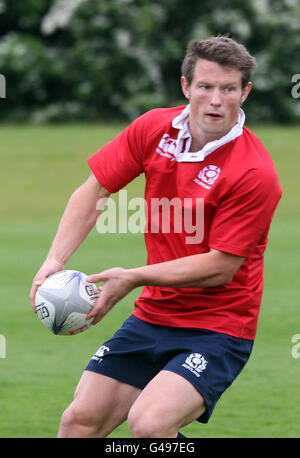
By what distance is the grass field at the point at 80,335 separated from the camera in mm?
7168

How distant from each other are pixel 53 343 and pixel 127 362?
429 centimetres

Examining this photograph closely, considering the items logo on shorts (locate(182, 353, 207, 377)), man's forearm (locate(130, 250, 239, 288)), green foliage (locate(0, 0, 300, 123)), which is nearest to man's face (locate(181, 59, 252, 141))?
man's forearm (locate(130, 250, 239, 288))

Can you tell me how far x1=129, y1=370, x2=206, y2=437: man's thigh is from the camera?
4.82 m

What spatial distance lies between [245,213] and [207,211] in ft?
0.69

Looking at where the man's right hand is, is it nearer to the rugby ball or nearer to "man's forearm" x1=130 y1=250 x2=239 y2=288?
the rugby ball

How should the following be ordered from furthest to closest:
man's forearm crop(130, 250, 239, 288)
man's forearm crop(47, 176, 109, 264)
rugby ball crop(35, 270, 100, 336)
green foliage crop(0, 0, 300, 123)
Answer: green foliage crop(0, 0, 300, 123), man's forearm crop(47, 176, 109, 264), rugby ball crop(35, 270, 100, 336), man's forearm crop(130, 250, 239, 288)

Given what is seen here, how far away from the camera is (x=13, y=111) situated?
28578 millimetres

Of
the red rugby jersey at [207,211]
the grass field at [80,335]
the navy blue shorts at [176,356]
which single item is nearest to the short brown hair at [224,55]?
the red rugby jersey at [207,211]

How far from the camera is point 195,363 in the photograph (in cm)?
510

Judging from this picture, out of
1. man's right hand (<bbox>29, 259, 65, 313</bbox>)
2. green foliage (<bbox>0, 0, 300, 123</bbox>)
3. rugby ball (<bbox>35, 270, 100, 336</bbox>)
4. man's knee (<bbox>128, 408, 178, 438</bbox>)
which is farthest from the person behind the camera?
green foliage (<bbox>0, 0, 300, 123</bbox>)

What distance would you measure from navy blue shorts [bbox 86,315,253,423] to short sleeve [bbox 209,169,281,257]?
1.68 ft

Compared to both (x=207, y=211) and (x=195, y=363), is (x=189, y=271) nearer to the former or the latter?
(x=207, y=211)

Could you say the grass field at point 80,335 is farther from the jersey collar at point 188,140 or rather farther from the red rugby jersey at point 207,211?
the jersey collar at point 188,140

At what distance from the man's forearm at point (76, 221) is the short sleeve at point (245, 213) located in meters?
0.82
